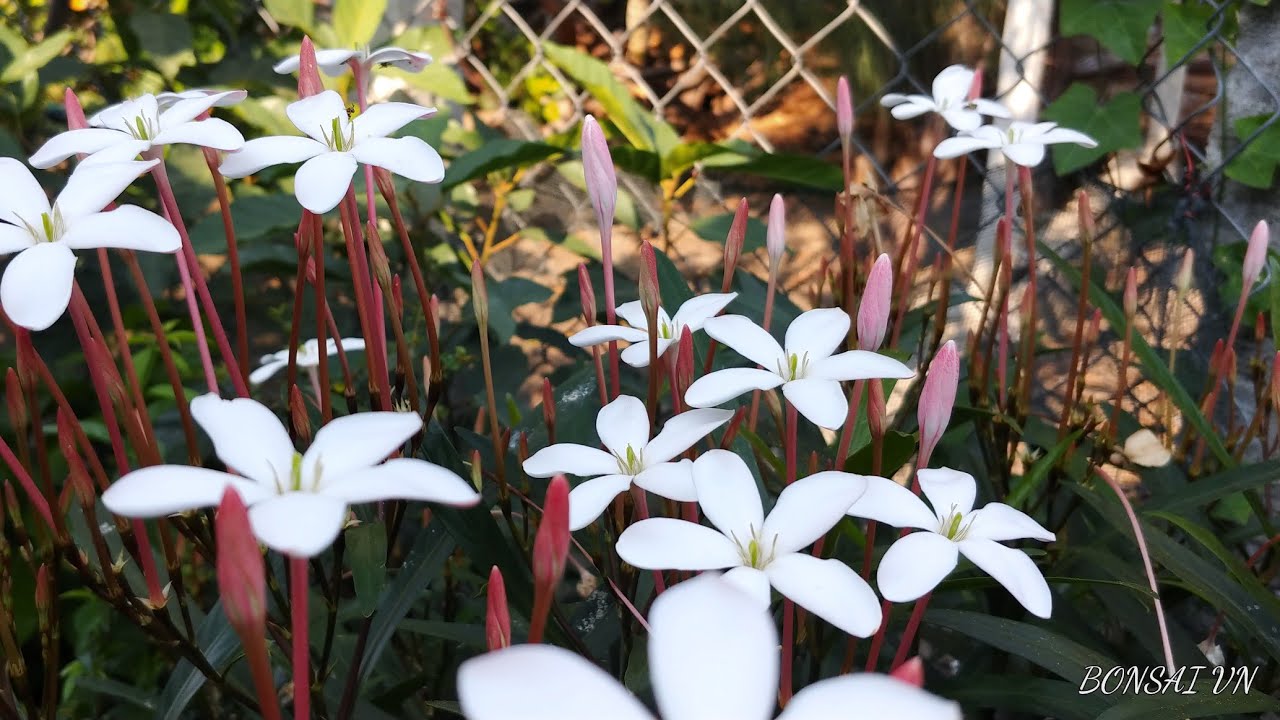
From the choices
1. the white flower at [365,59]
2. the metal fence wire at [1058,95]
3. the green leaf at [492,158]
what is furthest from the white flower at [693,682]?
the green leaf at [492,158]

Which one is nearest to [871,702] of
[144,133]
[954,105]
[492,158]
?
[144,133]

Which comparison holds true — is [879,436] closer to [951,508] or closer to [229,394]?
[951,508]

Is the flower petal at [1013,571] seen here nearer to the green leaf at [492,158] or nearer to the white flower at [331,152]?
the white flower at [331,152]

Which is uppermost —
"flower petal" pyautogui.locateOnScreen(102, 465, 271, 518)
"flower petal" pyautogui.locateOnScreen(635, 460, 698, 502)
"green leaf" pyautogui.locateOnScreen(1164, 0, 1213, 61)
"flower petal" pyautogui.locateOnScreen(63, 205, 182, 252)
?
"green leaf" pyautogui.locateOnScreen(1164, 0, 1213, 61)

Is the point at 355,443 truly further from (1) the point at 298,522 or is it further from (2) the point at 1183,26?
(2) the point at 1183,26

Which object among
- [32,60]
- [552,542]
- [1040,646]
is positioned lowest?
[1040,646]

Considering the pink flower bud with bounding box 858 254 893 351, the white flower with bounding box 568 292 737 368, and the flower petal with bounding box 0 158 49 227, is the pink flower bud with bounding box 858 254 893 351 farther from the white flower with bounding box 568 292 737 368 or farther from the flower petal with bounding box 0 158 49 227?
the flower petal with bounding box 0 158 49 227

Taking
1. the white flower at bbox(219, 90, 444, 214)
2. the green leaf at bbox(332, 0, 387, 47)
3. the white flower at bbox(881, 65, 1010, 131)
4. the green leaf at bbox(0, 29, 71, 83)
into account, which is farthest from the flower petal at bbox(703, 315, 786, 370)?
the green leaf at bbox(0, 29, 71, 83)
